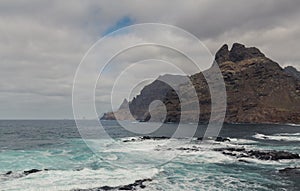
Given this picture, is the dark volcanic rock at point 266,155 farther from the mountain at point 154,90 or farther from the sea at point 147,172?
the mountain at point 154,90

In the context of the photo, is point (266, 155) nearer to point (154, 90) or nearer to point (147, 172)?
point (147, 172)

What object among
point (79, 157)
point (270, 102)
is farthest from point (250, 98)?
point (79, 157)

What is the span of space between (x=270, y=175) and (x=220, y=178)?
584 cm

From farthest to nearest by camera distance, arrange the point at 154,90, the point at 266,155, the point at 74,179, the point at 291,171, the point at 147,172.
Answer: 1. the point at 154,90
2. the point at 266,155
3. the point at 291,171
4. the point at 147,172
5. the point at 74,179

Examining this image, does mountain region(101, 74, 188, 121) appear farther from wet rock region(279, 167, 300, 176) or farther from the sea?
wet rock region(279, 167, 300, 176)

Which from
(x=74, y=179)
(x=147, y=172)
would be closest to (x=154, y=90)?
(x=147, y=172)

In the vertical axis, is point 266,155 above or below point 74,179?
above

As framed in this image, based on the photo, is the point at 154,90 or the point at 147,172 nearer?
the point at 147,172

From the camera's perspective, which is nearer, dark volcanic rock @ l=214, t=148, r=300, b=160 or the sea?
the sea

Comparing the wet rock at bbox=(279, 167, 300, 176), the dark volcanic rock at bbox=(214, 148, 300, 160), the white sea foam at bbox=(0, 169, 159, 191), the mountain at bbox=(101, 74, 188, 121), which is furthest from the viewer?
the dark volcanic rock at bbox=(214, 148, 300, 160)

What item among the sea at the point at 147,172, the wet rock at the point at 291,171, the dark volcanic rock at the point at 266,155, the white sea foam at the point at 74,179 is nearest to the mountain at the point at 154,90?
the white sea foam at the point at 74,179

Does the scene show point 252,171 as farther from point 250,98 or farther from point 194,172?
point 250,98

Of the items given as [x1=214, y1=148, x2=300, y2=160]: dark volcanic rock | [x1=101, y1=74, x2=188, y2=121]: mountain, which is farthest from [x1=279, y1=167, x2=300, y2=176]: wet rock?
[x1=101, y1=74, x2=188, y2=121]: mountain

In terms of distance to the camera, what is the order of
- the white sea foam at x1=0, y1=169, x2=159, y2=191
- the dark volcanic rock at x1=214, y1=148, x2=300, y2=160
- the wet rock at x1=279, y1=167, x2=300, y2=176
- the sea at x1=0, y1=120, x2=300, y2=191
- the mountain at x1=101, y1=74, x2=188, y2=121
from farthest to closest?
the dark volcanic rock at x1=214, y1=148, x2=300, y2=160, the mountain at x1=101, y1=74, x2=188, y2=121, the wet rock at x1=279, y1=167, x2=300, y2=176, the sea at x1=0, y1=120, x2=300, y2=191, the white sea foam at x1=0, y1=169, x2=159, y2=191
